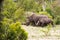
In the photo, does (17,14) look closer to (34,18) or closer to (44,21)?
(34,18)

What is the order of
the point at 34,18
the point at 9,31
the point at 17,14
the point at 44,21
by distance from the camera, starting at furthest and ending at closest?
the point at 34,18
the point at 44,21
the point at 17,14
the point at 9,31

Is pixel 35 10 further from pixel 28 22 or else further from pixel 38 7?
pixel 28 22

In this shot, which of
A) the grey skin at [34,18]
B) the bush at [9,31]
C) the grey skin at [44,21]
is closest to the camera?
the bush at [9,31]

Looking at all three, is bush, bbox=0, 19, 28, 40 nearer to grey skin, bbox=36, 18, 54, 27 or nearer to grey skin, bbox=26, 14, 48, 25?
grey skin, bbox=36, 18, 54, 27

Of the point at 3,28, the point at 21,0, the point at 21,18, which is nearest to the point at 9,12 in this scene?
the point at 21,18

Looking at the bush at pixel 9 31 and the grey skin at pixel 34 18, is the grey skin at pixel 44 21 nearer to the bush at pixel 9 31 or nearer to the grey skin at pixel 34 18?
the grey skin at pixel 34 18

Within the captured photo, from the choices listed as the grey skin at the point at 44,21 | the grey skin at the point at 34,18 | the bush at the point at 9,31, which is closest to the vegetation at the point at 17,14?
the bush at the point at 9,31

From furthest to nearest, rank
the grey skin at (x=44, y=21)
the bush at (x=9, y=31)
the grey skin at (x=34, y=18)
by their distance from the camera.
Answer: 1. the grey skin at (x=34, y=18)
2. the grey skin at (x=44, y=21)
3. the bush at (x=9, y=31)

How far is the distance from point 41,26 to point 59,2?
910 cm

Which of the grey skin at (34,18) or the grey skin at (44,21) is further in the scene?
the grey skin at (34,18)

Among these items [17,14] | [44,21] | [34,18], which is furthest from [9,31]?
[34,18]

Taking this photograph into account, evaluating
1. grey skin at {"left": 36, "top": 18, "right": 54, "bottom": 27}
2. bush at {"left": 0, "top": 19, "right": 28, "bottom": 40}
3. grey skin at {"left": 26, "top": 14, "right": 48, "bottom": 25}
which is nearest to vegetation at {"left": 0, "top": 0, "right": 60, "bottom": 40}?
bush at {"left": 0, "top": 19, "right": 28, "bottom": 40}

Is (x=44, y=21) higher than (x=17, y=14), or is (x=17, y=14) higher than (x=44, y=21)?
(x=17, y=14)

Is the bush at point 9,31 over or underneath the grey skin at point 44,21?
over
